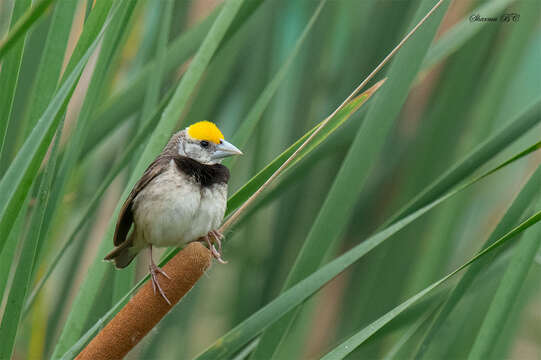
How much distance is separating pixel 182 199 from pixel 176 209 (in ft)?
0.08

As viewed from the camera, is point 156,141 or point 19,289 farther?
point 156,141

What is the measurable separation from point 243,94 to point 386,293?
25.2 inches

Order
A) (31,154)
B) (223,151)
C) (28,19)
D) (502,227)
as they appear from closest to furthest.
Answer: (28,19) → (31,154) → (502,227) → (223,151)

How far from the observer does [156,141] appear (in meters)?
1.15

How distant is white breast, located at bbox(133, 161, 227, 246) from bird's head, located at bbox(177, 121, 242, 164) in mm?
58

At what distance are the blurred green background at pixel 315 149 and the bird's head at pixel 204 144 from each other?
8 centimetres

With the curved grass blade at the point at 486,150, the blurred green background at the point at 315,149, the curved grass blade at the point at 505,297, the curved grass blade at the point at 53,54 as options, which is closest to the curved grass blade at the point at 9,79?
the curved grass blade at the point at 53,54

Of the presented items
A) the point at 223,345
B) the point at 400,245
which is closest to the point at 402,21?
the point at 400,245

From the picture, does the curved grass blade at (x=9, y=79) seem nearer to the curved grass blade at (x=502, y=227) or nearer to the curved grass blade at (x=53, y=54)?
the curved grass blade at (x=53, y=54)

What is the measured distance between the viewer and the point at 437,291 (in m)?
1.45

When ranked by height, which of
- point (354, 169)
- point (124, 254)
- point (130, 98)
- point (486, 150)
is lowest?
point (486, 150)

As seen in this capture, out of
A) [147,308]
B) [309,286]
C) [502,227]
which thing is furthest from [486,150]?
[147,308]

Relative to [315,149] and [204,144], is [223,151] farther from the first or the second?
[315,149]

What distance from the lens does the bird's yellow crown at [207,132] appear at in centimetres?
143
